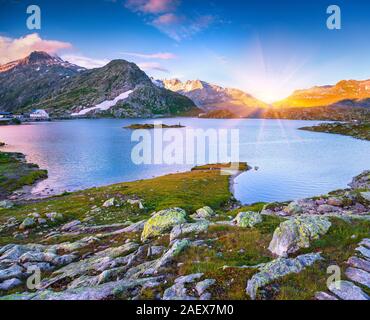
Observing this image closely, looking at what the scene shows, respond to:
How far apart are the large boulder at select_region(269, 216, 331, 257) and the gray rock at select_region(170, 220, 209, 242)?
18.8 feet

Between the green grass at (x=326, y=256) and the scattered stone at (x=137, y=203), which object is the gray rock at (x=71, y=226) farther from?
the green grass at (x=326, y=256)

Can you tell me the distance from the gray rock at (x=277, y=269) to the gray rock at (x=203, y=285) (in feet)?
5.27

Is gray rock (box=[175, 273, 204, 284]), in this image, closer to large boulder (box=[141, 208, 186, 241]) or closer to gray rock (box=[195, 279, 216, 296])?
gray rock (box=[195, 279, 216, 296])

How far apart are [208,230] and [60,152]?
384 ft

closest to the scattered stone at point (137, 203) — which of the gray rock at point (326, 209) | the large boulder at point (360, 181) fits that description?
the gray rock at point (326, 209)

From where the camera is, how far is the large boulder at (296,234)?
1566 cm

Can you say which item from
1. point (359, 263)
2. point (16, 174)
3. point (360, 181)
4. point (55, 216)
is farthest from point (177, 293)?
point (16, 174)

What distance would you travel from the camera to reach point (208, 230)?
20.6m

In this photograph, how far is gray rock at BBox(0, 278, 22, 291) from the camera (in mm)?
17605

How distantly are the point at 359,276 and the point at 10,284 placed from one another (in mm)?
19466

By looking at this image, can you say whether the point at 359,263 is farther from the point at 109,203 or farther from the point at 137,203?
the point at 109,203

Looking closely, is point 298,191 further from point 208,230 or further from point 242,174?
point 208,230

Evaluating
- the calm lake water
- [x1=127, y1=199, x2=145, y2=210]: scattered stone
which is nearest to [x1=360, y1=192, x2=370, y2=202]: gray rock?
the calm lake water

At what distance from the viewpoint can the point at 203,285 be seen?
12.5 meters
